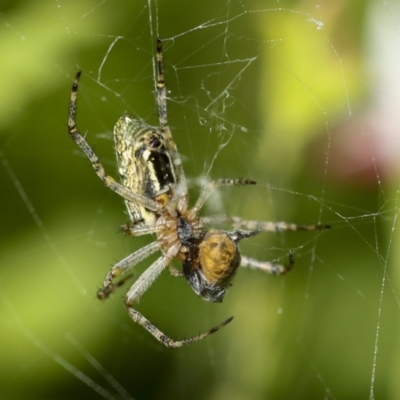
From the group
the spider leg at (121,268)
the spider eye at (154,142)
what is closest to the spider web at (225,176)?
the spider leg at (121,268)

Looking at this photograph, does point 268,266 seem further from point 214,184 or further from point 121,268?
point 121,268

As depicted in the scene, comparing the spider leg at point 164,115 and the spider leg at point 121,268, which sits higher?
the spider leg at point 164,115

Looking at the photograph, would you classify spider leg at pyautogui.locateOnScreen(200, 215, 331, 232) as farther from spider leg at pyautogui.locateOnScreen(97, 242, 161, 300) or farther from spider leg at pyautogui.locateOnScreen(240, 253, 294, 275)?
spider leg at pyautogui.locateOnScreen(97, 242, 161, 300)

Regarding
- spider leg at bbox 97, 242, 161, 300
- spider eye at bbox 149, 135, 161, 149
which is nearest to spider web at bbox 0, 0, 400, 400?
spider leg at bbox 97, 242, 161, 300

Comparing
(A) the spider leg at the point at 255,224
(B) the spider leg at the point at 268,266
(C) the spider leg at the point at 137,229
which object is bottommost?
(B) the spider leg at the point at 268,266

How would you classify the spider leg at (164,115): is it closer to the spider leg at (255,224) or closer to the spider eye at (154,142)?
the spider eye at (154,142)

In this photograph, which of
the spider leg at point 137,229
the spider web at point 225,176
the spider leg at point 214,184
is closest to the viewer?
the spider web at point 225,176
